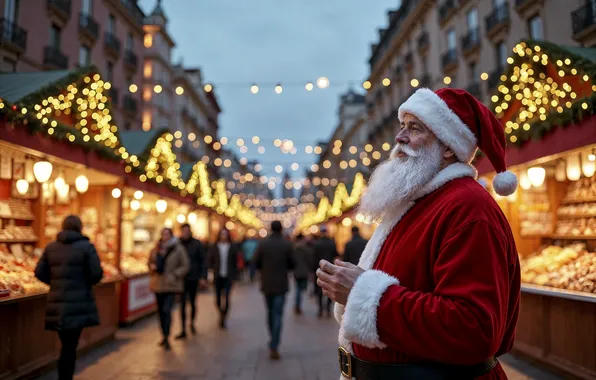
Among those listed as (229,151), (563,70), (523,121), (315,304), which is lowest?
(315,304)

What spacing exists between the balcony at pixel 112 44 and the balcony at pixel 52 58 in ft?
18.2

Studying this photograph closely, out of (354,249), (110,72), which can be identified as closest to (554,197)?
(354,249)

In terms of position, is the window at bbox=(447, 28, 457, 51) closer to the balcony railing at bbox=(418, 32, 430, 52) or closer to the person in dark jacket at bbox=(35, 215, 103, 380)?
the balcony railing at bbox=(418, 32, 430, 52)

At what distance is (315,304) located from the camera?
14828 millimetres

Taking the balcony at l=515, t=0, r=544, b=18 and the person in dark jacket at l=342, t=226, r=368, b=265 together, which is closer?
the person in dark jacket at l=342, t=226, r=368, b=265

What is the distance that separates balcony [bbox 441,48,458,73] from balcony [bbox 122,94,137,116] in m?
17.3

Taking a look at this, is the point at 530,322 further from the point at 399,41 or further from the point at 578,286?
the point at 399,41

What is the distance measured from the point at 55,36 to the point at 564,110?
21754 millimetres

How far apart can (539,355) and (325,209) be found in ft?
102

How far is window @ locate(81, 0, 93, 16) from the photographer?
24812 millimetres

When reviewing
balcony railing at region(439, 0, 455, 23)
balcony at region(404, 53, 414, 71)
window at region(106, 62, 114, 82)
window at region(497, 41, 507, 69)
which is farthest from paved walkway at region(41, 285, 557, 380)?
balcony at region(404, 53, 414, 71)

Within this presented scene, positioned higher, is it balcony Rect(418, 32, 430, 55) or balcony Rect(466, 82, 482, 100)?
balcony Rect(418, 32, 430, 55)

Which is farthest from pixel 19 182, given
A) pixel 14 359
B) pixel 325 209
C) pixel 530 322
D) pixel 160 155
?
pixel 325 209

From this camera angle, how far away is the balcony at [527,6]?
18216 mm
